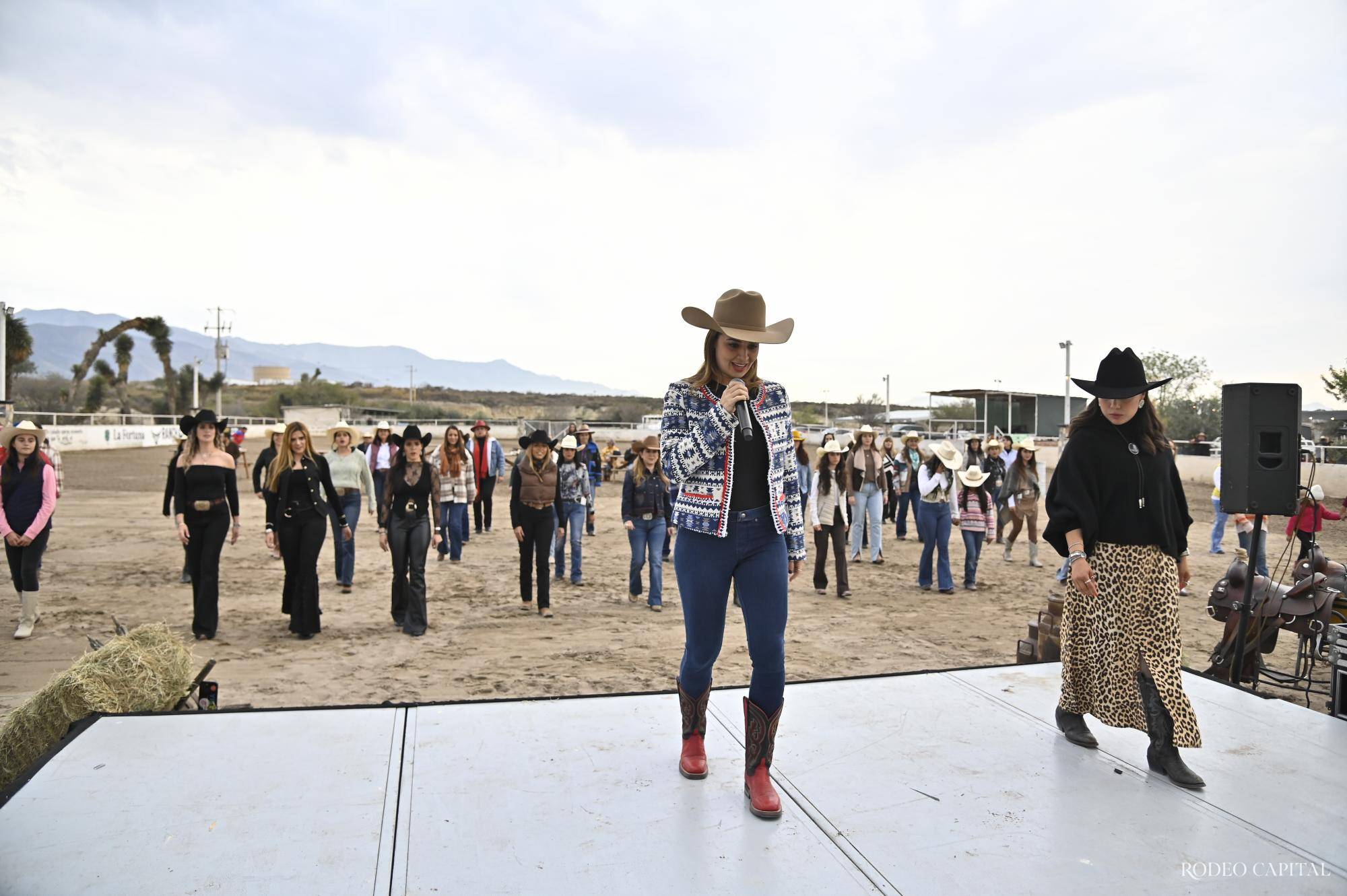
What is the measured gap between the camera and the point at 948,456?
34.1 feet

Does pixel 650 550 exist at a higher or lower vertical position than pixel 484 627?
higher

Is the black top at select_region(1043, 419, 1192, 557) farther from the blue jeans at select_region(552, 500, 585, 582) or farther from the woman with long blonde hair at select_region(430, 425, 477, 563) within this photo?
the woman with long blonde hair at select_region(430, 425, 477, 563)

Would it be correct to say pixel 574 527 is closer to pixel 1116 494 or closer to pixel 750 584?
pixel 750 584

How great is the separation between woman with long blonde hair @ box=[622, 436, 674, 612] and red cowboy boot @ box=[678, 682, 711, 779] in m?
5.36

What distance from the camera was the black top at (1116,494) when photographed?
348cm

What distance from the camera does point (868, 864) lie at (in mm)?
2732

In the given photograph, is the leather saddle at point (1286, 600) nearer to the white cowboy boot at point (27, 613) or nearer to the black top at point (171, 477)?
the black top at point (171, 477)

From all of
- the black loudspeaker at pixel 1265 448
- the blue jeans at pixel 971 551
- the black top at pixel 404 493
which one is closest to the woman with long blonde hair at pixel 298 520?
the black top at pixel 404 493

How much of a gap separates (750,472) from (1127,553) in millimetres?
1739

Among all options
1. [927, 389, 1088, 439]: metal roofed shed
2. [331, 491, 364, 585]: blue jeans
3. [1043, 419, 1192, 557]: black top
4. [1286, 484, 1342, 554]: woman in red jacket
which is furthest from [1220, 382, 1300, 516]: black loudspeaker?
[927, 389, 1088, 439]: metal roofed shed

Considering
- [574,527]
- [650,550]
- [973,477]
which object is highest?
[973,477]

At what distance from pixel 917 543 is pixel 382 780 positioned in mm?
12825

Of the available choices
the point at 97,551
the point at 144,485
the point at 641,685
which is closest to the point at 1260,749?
the point at 641,685

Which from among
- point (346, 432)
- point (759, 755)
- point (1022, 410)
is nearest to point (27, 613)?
point (346, 432)
